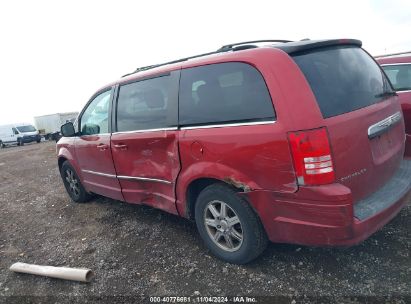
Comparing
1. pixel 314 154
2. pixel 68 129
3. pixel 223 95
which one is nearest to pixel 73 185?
pixel 68 129

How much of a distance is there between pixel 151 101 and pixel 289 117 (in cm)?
174

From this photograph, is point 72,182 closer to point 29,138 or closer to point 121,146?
point 121,146

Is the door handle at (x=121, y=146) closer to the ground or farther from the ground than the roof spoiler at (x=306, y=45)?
closer to the ground

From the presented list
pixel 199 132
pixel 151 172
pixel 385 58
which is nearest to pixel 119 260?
pixel 151 172

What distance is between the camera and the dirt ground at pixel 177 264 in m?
2.73

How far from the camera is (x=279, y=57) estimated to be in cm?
261

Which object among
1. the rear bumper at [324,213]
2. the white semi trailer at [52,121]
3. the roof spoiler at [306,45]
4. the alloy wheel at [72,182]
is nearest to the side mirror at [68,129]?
the alloy wheel at [72,182]

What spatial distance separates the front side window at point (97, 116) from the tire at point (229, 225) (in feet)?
6.23

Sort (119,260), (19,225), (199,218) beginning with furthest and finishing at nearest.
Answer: (19,225) → (119,260) → (199,218)

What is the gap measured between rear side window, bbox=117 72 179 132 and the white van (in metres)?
29.1

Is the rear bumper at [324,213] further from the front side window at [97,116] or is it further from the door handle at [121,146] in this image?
the front side window at [97,116]

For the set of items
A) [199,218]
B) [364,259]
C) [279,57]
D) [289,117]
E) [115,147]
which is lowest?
[364,259]

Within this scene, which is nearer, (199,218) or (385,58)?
(199,218)

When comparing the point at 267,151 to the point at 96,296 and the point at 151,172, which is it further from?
the point at 96,296
